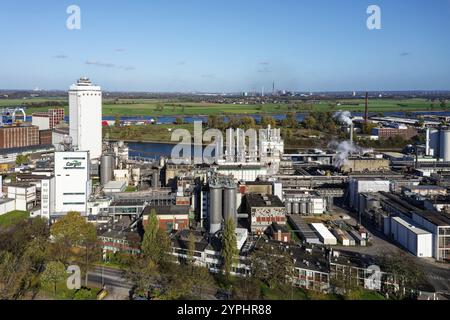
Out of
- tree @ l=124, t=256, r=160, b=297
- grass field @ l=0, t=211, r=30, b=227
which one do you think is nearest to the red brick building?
grass field @ l=0, t=211, r=30, b=227

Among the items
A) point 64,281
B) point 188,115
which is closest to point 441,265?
point 64,281

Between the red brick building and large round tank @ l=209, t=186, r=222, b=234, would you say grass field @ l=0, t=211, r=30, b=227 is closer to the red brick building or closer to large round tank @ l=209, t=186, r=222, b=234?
large round tank @ l=209, t=186, r=222, b=234

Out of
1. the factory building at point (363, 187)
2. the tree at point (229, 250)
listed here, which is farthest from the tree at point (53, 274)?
the factory building at point (363, 187)

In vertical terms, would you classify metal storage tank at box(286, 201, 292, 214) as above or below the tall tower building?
below

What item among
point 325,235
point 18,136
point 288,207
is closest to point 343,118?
point 18,136
